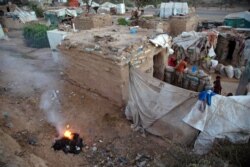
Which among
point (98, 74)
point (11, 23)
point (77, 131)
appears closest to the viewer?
point (77, 131)

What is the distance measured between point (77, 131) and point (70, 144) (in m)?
0.63

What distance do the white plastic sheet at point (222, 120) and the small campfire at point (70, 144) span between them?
2.87 metres

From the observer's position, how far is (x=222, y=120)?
15.4 feet

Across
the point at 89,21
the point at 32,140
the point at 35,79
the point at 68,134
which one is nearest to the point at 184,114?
the point at 68,134

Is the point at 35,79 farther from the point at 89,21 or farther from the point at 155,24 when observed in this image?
the point at 155,24

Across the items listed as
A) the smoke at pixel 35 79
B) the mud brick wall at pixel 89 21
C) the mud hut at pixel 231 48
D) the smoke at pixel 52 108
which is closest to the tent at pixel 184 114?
the smoke at pixel 52 108

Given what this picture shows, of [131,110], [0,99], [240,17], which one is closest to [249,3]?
[240,17]

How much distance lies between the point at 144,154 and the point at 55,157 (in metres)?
2.22

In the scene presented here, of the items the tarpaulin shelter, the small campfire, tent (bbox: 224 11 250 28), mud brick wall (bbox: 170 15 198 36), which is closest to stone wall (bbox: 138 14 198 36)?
mud brick wall (bbox: 170 15 198 36)

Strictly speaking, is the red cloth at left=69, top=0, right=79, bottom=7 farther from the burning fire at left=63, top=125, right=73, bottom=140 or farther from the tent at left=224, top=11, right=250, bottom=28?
the burning fire at left=63, top=125, right=73, bottom=140

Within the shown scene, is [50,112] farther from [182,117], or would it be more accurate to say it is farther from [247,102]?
[247,102]

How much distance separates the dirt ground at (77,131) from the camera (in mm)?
4414

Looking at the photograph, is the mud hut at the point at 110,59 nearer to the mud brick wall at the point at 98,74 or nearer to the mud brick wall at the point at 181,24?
the mud brick wall at the point at 98,74

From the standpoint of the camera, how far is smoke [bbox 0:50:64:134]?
295 inches
